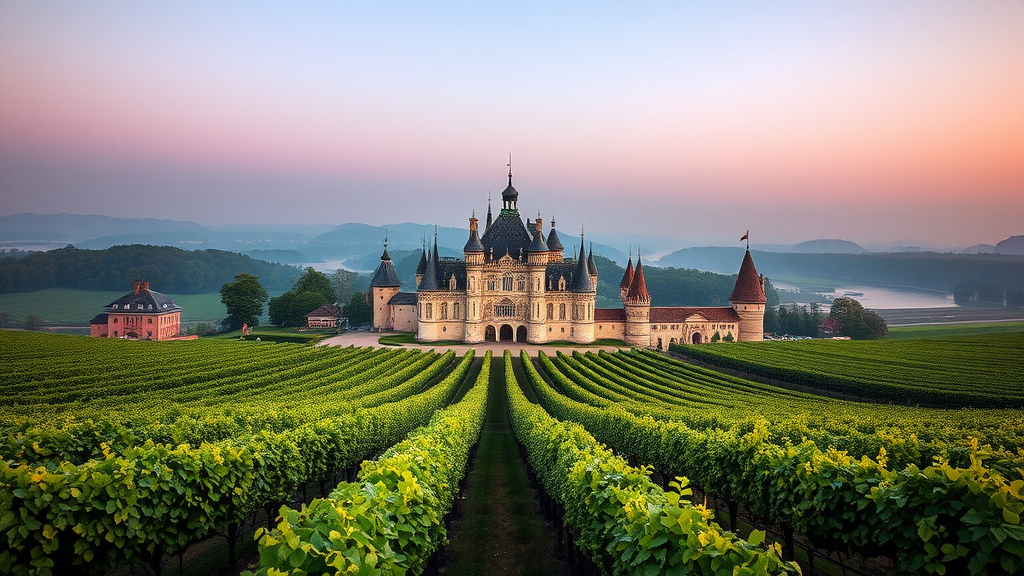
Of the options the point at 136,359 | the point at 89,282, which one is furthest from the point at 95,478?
the point at 89,282

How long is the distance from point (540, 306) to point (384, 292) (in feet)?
84.2

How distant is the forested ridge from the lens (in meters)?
116

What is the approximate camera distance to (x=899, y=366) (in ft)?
151

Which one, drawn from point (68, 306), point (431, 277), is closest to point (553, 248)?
point (431, 277)

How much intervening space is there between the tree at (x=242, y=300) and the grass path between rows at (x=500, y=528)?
7539 centimetres

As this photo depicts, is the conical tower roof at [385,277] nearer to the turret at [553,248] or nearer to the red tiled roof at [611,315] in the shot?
the turret at [553,248]

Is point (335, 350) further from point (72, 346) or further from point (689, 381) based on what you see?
point (689, 381)

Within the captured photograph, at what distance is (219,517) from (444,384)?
26.8 meters

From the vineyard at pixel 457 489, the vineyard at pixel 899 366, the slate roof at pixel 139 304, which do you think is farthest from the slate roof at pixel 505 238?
the slate roof at pixel 139 304

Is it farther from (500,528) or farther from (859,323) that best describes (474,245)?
(859,323)

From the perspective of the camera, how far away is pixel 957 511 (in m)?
7.50

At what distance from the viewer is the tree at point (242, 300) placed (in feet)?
286

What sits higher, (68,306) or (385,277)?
(385,277)

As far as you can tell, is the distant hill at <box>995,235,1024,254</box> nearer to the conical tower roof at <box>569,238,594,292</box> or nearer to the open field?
the conical tower roof at <box>569,238,594,292</box>
